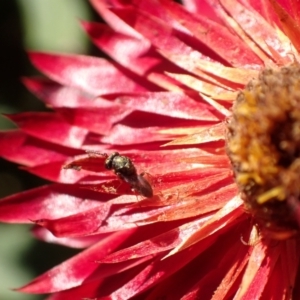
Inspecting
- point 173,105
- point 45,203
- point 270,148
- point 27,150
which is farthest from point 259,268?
point 27,150

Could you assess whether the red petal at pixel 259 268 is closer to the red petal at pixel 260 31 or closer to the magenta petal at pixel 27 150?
the red petal at pixel 260 31

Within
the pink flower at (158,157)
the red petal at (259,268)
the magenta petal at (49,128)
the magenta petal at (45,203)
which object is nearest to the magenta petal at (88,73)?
the pink flower at (158,157)

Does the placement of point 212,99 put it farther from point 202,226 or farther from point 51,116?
point 51,116

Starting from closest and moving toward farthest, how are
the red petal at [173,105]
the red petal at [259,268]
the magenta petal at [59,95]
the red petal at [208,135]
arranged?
1. the red petal at [259,268]
2. the red petal at [208,135]
3. the red petal at [173,105]
4. the magenta petal at [59,95]

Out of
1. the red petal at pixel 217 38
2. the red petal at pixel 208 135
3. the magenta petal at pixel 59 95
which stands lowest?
the red petal at pixel 208 135

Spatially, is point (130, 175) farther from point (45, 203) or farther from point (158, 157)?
point (45, 203)

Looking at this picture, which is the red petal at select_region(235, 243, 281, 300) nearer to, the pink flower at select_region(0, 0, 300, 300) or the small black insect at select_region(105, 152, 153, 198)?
the pink flower at select_region(0, 0, 300, 300)
